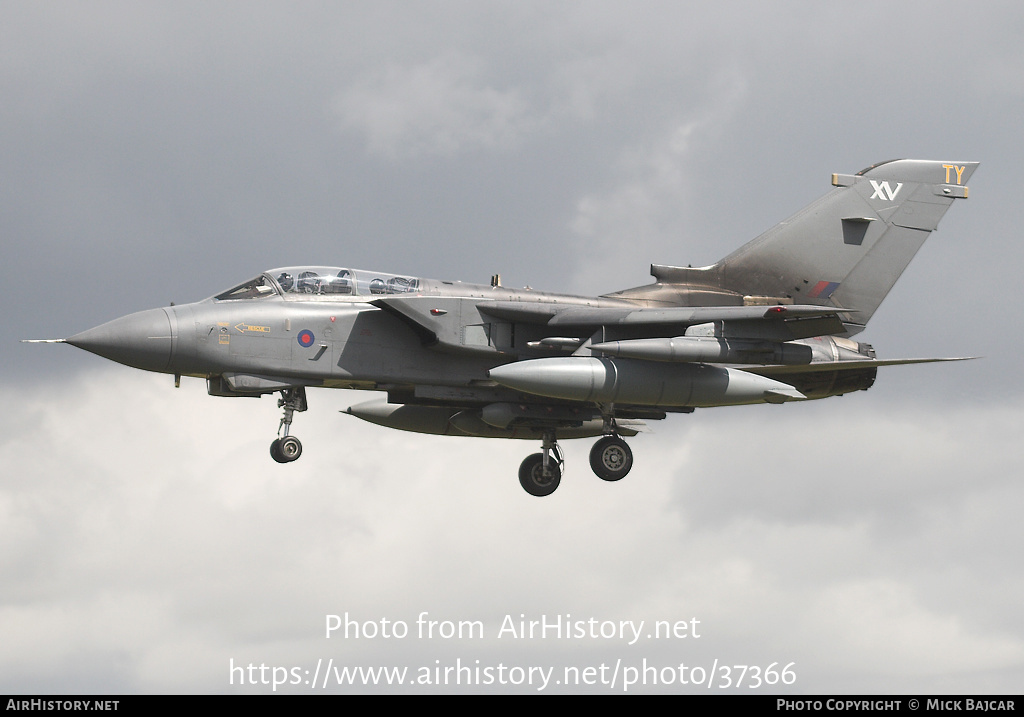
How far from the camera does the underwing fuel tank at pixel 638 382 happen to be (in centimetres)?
1859

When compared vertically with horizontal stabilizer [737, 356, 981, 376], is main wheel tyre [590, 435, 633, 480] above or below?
below

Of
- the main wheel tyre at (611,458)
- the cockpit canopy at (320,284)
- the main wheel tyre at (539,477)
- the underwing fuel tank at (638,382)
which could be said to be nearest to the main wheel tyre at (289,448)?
the cockpit canopy at (320,284)

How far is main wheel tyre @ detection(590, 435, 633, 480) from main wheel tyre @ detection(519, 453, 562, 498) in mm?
1348

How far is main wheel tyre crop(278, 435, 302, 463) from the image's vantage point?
19312mm

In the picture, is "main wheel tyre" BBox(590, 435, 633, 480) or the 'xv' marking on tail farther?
the 'xv' marking on tail

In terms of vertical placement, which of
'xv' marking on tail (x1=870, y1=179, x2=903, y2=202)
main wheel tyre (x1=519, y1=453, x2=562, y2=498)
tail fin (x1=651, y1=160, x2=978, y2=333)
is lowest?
main wheel tyre (x1=519, y1=453, x2=562, y2=498)

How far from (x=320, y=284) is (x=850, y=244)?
9.97m

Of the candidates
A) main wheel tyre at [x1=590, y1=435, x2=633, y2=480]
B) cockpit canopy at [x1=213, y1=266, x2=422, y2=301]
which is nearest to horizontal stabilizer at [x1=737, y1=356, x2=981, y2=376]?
main wheel tyre at [x1=590, y1=435, x2=633, y2=480]

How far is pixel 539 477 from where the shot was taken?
22578 mm

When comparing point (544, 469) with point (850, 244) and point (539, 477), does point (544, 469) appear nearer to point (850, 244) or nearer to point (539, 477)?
point (539, 477)

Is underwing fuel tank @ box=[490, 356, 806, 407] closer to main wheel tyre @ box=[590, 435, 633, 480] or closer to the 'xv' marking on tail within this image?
main wheel tyre @ box=[590, 435, 633, 480]

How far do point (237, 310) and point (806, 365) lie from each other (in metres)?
9.39

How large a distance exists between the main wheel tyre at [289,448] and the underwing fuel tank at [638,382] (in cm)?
338

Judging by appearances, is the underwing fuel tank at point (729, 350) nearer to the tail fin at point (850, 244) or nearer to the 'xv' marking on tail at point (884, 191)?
the tail fin at point (850, 244)
